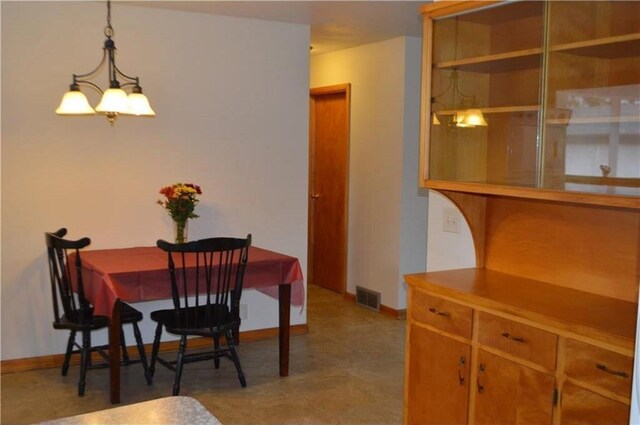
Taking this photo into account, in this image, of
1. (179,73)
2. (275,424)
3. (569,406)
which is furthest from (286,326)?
(569,406)

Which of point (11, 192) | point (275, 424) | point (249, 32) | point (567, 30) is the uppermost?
point (249, 32)

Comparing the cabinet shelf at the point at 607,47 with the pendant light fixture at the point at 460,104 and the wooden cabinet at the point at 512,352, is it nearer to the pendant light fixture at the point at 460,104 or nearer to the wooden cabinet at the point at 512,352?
the pendant light fixture at the point at 460,104

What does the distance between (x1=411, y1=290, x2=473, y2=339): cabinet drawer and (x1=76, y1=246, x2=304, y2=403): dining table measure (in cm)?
137

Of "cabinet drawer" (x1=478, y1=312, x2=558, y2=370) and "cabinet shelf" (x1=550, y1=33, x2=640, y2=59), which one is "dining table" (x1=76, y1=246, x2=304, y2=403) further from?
"cabinet shelf" (x1=550, y1=33, x2=640, y2=59)

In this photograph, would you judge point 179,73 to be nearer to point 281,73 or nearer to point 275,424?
point 281,73

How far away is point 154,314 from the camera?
13.1 feet

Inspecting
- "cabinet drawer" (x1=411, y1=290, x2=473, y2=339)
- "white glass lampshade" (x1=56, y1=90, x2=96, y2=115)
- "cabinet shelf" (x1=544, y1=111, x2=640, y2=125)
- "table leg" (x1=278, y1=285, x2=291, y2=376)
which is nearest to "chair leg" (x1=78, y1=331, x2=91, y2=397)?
"table leg" (x1=278, y1=285, x2=291, y2=376)

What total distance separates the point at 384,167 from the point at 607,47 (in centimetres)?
370

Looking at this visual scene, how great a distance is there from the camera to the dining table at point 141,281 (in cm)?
367

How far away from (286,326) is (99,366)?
46.7 inches

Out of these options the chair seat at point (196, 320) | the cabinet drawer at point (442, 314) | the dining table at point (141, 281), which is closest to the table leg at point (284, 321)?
the dining table at point (141, 281)

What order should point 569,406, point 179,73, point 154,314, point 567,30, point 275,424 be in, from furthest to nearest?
1. point 179,73
2. point 154,314
3. point 275,424
4. point 567,30
5. point 569,406

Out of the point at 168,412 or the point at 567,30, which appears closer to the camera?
the point at 168,412

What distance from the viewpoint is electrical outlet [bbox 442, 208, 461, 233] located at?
10.6ft
